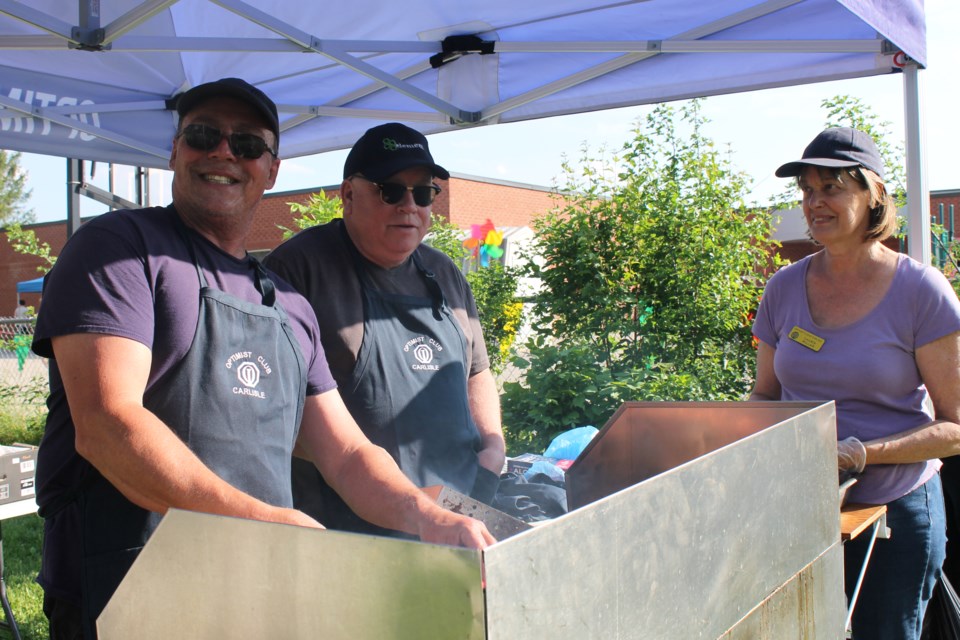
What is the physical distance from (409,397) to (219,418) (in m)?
0.68

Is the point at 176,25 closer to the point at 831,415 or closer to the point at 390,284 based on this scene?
the point at 390,284

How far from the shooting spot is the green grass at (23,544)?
3.57 meters

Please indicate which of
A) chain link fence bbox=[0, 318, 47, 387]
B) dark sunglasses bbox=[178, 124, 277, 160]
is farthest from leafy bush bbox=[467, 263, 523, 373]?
dark sunglasses bbox=[178, 124, 277, 160]

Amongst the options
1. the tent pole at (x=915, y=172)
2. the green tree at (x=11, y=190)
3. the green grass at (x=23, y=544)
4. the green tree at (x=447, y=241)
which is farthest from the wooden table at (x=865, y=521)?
the green tree at (x=11, y=190)

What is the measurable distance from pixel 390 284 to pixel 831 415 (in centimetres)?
111

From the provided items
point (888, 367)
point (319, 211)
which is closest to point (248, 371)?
point (888, 367)

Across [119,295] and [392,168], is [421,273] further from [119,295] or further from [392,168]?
[119,295]

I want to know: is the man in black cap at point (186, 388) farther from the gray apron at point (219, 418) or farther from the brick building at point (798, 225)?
the brick building at point (798, 225)

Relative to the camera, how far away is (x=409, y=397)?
196 centimetres

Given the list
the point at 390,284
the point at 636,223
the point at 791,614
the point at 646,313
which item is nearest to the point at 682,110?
the point at 636,223

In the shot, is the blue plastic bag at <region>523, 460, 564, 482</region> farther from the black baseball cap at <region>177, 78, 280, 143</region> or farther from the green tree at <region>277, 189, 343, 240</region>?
the green tree at <region>277, 189, 343, 240</region>

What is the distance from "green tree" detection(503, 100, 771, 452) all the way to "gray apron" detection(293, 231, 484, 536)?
298 cm

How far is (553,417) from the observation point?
4945 millimetres

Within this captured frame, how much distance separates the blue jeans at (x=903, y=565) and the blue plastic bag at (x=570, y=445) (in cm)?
158
